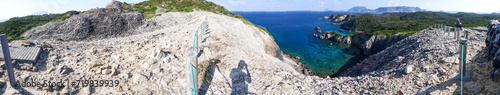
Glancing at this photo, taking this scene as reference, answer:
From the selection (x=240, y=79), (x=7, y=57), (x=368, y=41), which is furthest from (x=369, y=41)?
(x=7, y=57)

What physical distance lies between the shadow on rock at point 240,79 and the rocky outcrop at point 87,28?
16806 mm

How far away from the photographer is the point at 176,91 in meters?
7.38

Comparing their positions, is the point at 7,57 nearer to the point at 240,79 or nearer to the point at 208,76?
the point at 208,76

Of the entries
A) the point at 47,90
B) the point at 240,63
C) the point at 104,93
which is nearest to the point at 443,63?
the point at 240,63

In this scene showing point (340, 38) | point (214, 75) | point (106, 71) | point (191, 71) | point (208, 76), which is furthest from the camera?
point (340, 38)

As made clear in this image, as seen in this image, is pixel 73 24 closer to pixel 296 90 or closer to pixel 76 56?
pixel 76 56

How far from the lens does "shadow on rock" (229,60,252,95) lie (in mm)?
8083

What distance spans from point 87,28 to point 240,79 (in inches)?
738

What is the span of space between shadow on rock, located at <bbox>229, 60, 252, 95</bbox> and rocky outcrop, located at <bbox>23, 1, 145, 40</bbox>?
16.8 m

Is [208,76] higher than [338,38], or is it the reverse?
[208,76]

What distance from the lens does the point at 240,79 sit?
29.2 feet

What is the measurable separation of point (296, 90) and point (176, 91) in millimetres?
4843

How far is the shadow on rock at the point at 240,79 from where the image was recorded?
8083 millimetres

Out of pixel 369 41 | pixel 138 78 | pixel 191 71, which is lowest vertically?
pixel 369 41
